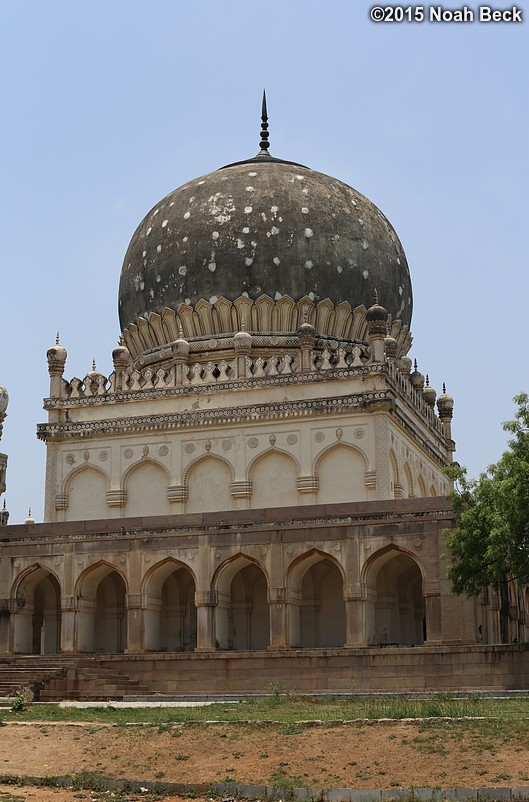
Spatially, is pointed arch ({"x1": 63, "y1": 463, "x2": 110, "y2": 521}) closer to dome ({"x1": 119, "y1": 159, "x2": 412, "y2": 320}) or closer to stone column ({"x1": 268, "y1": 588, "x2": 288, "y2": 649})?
dome ({"x1": 119, "y1": 159, "x2": 412, "y2": 320})

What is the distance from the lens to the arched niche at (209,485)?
98.5ft

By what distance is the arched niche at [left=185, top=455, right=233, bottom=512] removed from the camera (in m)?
30.0

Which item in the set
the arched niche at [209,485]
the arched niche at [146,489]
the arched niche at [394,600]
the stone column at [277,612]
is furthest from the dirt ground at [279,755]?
the arched niche at [146,489]

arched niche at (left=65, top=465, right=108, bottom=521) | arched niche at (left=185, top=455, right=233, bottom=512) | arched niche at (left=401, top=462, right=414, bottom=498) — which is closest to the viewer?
arched niche at (left=185, top=455, right=233, bottom=512)

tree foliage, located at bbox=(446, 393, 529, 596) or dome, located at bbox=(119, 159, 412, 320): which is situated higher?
dome, located at bbox=(119, 159, 412, 320)

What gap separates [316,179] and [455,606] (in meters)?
14.4

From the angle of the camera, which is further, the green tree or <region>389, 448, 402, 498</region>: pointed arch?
<region>389, 448, 402, 498</region>: pointed arch

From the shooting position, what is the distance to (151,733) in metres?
16.6

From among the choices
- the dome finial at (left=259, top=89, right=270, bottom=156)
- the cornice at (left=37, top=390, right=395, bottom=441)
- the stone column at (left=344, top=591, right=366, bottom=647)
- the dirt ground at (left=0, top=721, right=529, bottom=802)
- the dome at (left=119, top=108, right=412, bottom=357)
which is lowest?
the dirt ground at (left=0, top=721, right=529, bottom=802)

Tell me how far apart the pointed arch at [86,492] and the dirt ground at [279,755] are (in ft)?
46.4

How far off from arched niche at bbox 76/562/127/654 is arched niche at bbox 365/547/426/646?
19.4 feet

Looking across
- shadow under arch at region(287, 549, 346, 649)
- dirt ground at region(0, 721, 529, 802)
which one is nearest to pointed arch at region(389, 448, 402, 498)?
shadow under arch at region(287, 549, 346, 649)

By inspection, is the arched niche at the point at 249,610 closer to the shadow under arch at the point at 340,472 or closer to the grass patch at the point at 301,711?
the shadow under arch at the point at 340,472

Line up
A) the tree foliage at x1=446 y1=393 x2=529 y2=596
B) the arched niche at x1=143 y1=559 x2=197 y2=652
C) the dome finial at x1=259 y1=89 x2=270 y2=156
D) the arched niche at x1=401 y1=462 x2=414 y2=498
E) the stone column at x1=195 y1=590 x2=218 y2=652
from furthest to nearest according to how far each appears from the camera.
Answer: the dome finial at x1=259 y1=89 x2=270 y2=156, the arched niche at x1=401 y1=462 x2=414 y2=498, the arched niche at x1=143 y1=559 x2=197 y2=652, the stone column at x1=195 y1=590 x2=218 y2=652, the tree foliage at x1=446 y1=393 x2=529 y2=596
